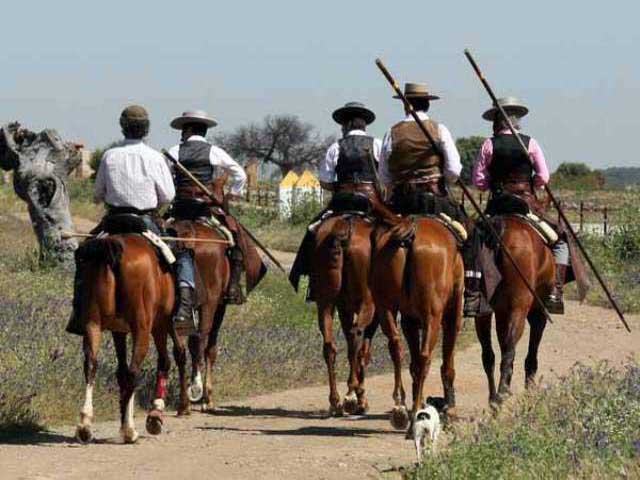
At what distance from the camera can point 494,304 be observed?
13.6m

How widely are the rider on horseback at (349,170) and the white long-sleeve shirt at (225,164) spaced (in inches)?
31.3

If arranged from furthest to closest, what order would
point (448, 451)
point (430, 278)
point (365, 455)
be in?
point (430, 278) < point (365, 455) < point (448, 451)

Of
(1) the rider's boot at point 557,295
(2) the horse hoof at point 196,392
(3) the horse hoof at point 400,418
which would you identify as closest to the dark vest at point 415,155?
(3) the horse hoof at point 400,418

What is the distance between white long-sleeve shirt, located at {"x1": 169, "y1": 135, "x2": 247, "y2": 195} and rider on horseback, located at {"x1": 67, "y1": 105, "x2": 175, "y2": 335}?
2297mm

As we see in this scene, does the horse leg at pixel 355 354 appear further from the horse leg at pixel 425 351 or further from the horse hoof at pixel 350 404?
the horse leg at pixel 425 351

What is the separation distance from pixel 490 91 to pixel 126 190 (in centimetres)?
316

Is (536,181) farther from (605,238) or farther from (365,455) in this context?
(605,238)

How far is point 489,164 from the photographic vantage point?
14211 mm

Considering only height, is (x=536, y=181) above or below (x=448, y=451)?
above

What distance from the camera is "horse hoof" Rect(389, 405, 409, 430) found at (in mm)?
12547

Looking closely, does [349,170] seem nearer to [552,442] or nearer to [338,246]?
[338,246]

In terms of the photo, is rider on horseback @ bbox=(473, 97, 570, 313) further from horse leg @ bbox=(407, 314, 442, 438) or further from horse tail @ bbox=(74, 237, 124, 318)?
horse tail @ bbox=(74, 237, 124, 318)

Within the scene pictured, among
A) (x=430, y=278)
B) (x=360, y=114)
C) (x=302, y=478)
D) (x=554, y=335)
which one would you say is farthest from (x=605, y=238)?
(x=302, y=478)

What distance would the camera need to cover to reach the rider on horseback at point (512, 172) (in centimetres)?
1404
